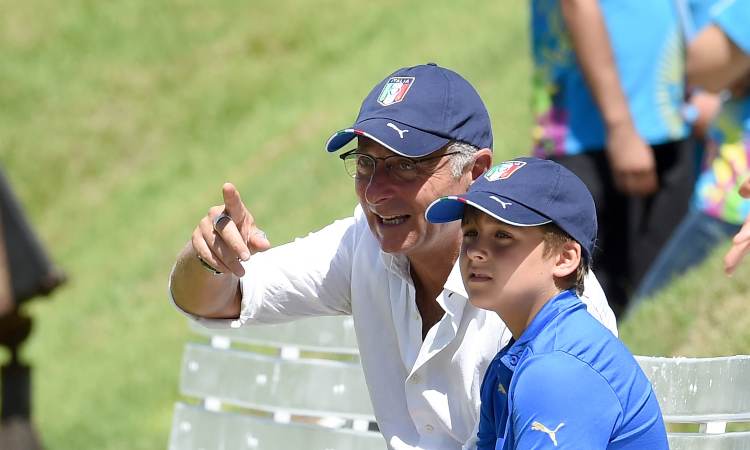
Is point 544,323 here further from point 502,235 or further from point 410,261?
point 410,261

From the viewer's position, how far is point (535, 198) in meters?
2.45

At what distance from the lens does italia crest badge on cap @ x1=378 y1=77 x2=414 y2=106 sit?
290cm

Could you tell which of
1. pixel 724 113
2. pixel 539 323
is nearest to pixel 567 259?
pixel 539 323

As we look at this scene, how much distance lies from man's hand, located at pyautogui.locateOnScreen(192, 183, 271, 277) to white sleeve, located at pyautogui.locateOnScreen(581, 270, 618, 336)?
65 centimetres

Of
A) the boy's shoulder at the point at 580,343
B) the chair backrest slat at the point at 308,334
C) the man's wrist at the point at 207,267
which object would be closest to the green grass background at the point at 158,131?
the chair backrest slat at the point at 308,334

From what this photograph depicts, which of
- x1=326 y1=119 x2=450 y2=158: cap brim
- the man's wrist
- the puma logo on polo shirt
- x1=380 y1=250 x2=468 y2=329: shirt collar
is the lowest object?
the puma logo on polo shirt

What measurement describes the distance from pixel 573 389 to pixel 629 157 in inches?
84.4

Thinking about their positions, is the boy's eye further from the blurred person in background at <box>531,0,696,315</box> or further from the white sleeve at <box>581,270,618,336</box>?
the blurred person in background at <box>531,0,696,315</box>

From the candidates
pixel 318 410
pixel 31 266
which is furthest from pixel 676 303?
pixel 31 266

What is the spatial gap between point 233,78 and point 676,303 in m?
8.67

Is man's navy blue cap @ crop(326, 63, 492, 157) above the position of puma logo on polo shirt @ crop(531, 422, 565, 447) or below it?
above

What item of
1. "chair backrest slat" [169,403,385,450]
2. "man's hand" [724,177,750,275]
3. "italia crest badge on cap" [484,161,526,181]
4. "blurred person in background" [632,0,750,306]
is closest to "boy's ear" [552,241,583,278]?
"italia crest badge on cap" [484,161,526,181]

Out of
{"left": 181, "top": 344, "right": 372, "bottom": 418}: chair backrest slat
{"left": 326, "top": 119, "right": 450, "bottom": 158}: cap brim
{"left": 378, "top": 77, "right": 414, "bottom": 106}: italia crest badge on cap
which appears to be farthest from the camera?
{"left": 181, "top": 344, "right": 372, "bottom": 418}: chair backrest slat

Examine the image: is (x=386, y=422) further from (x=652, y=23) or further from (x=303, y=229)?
(x=303, y=229)
